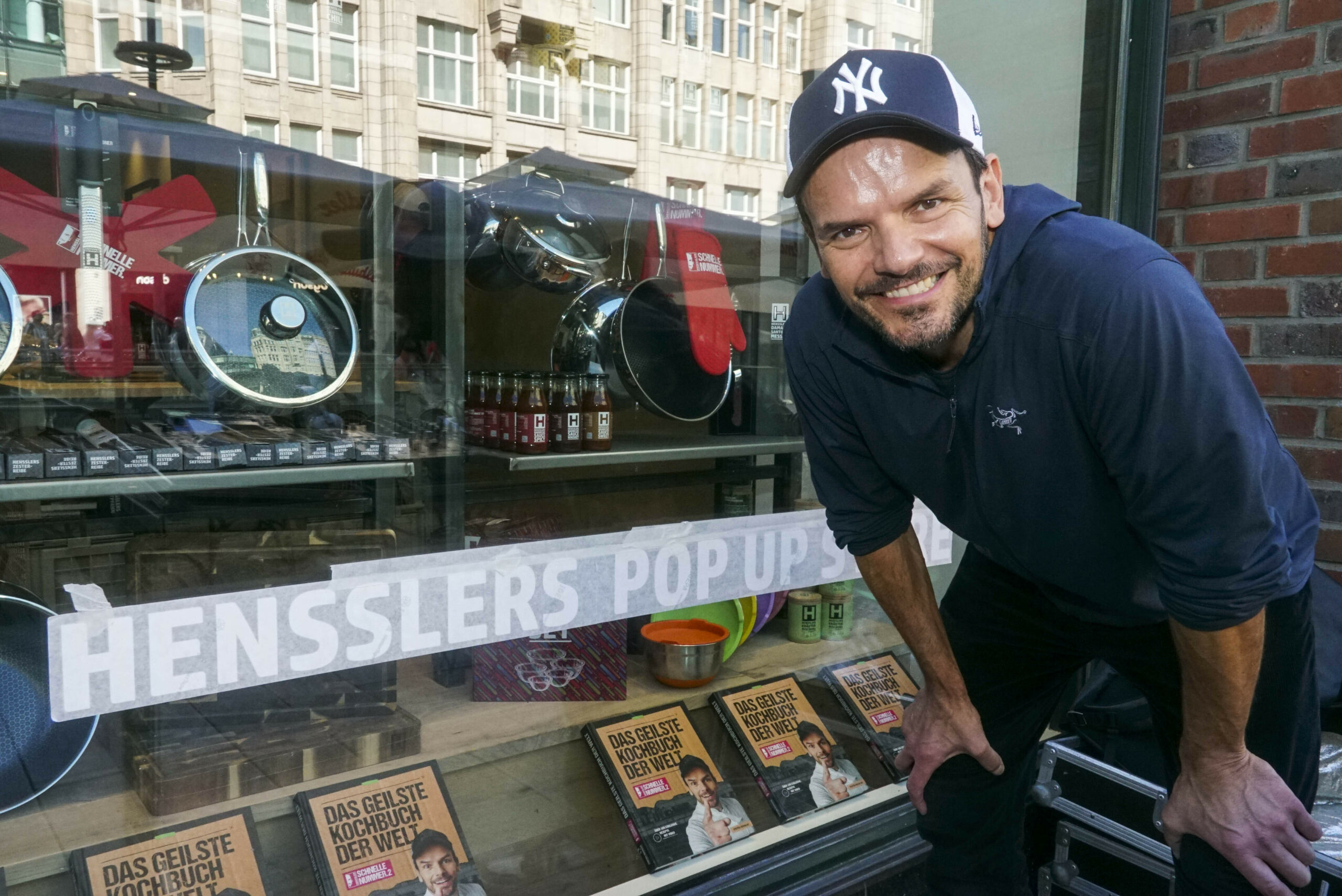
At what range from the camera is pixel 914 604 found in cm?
159

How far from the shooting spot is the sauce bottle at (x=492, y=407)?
1978 millimetres

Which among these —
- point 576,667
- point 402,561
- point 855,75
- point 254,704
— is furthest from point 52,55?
point 576,667

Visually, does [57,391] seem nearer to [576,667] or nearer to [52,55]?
[52,55]

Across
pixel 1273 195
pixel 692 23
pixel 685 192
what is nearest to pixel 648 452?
pixel 685 192

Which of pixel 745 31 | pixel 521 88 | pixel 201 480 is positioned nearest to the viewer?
pixel 201 480

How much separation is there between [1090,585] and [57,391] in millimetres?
1563

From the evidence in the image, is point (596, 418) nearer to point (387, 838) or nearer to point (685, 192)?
point (685, 192)

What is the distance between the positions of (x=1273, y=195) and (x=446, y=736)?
2246 mm

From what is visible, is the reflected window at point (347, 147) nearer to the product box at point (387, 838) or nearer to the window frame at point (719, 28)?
the window frame at point (719, 28)

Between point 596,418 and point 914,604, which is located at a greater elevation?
point 596,418

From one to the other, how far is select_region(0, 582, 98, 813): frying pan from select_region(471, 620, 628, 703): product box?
669 millimetres

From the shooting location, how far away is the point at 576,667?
2072 millimetres

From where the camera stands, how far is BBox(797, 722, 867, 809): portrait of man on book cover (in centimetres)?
219

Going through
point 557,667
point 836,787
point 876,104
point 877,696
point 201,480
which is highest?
point 876,104
